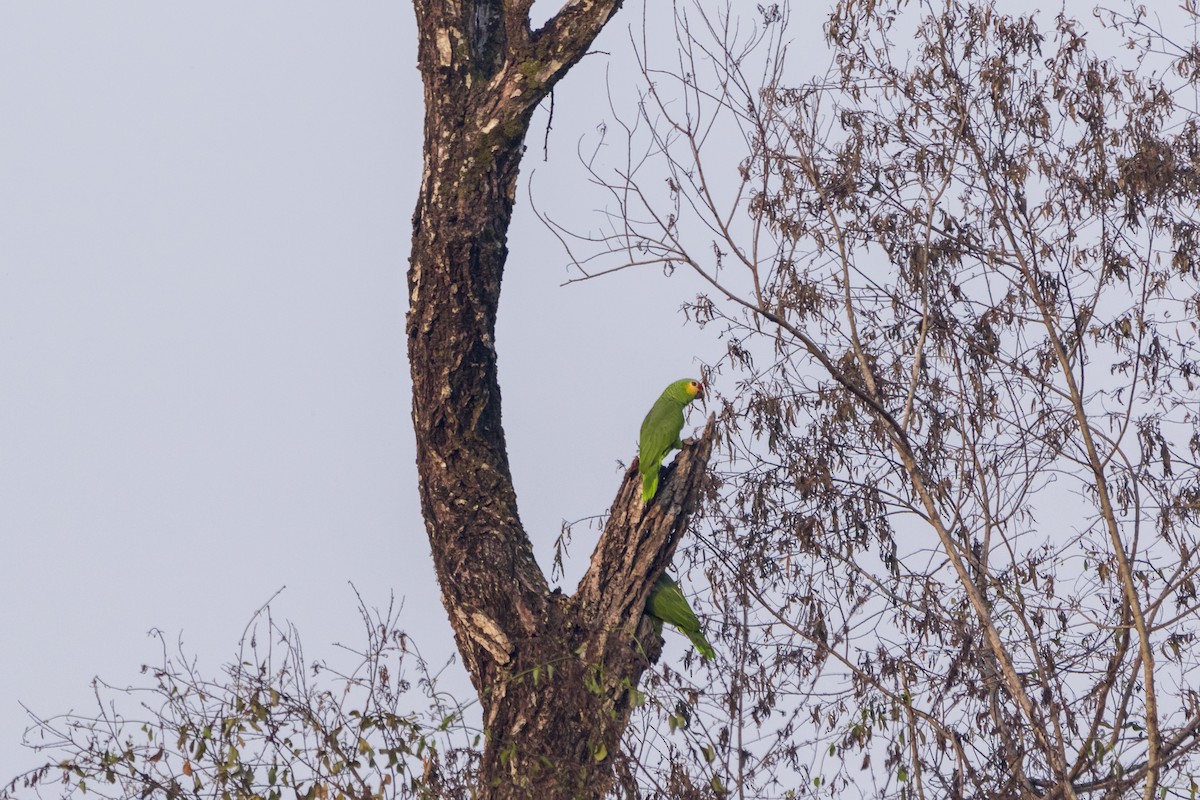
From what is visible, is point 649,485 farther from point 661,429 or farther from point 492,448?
point 492,448

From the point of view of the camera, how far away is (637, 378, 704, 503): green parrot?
6.30m

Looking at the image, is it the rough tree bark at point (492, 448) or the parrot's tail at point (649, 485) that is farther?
the parrot's tail at point (649, 485)

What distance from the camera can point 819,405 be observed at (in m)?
8.27

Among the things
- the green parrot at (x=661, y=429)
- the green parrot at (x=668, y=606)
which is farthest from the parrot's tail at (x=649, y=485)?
the green parrot at (x=668, y=606)

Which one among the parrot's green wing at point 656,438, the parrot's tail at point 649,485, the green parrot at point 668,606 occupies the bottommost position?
the green parrot at point 668,606

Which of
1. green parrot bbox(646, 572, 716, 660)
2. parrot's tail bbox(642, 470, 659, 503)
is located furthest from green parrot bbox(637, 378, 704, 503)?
green parrot bbox(646, 572, 716, 660)

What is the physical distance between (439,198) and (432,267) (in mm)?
341

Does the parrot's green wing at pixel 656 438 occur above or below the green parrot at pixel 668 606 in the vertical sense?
above

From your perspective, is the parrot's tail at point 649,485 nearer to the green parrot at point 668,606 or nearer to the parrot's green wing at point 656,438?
the parrot's green wing at point 656,438

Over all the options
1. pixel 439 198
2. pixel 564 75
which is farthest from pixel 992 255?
pixel 439 198

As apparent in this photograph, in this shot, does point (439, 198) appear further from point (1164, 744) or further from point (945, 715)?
point (1164, 744)

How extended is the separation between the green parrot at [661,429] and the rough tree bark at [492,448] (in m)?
0.07

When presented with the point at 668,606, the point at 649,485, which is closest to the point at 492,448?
the point at 649,485

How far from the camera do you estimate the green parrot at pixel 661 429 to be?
6.30 metres
